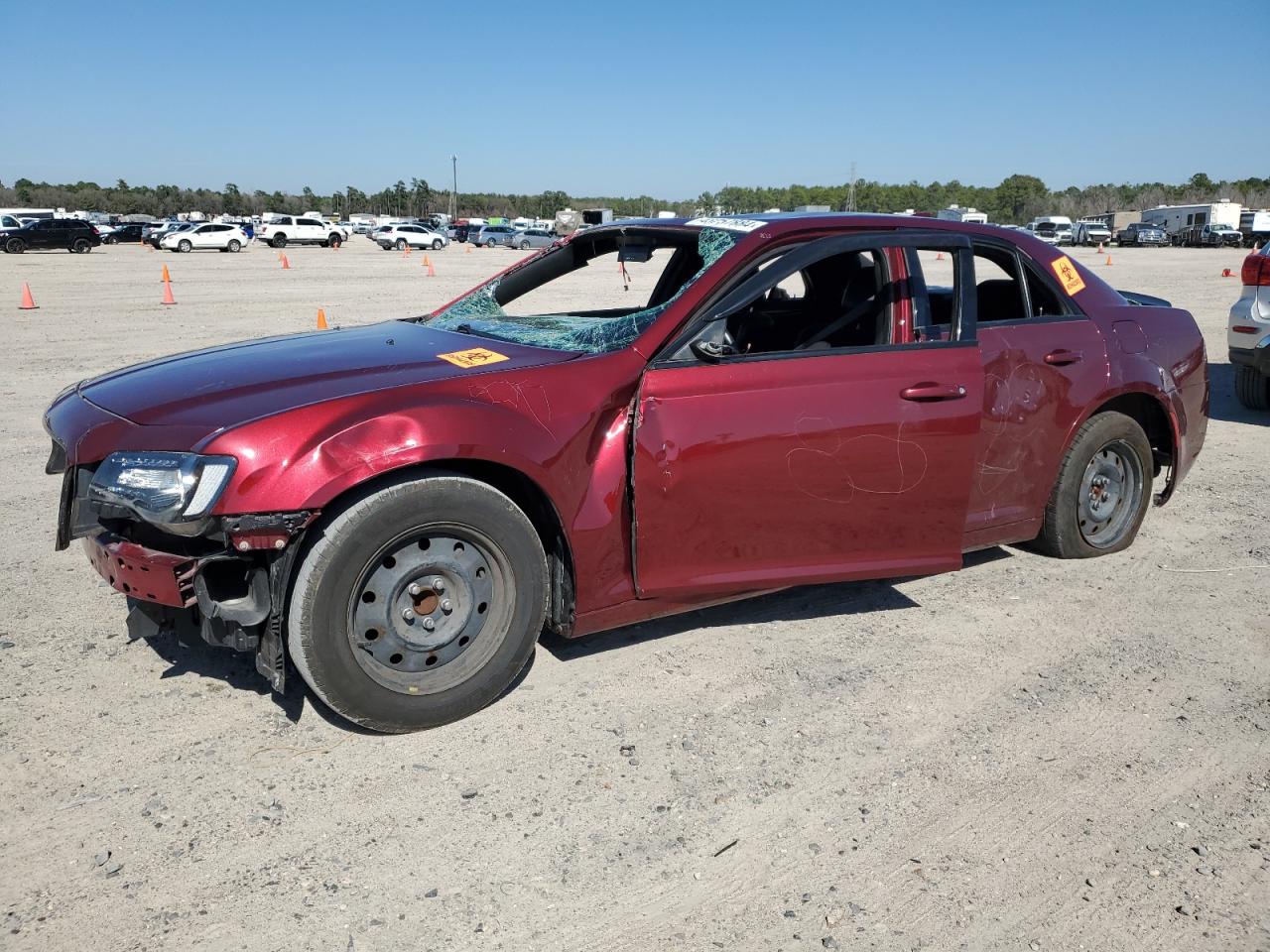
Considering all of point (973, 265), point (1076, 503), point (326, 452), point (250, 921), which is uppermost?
point (973, 265)

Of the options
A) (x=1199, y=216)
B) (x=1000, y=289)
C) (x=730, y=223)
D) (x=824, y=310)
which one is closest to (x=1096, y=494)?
(x=1000, y=289)

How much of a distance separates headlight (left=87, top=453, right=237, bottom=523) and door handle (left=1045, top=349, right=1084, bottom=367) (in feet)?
11.7

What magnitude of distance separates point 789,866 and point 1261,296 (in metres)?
7.73

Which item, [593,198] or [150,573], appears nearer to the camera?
[150,573]

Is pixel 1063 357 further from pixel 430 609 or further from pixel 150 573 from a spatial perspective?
pixel 150 573

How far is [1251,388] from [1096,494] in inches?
198

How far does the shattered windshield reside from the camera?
13.5 ft

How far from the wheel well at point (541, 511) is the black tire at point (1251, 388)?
7626 millimetres

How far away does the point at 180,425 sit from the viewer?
3.15 meters

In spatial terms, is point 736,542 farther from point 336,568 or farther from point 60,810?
point 60,810

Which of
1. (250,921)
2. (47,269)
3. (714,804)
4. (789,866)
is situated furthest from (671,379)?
(47,269)

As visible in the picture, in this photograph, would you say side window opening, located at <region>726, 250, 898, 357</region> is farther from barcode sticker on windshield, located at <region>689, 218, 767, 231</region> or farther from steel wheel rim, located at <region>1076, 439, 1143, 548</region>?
steel wheel rim, located at <region>1076, 439, 1143, 548</region>

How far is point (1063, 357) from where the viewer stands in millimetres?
4684

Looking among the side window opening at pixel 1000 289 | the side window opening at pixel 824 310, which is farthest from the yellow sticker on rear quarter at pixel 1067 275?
the side window opening at pixel 824 310
